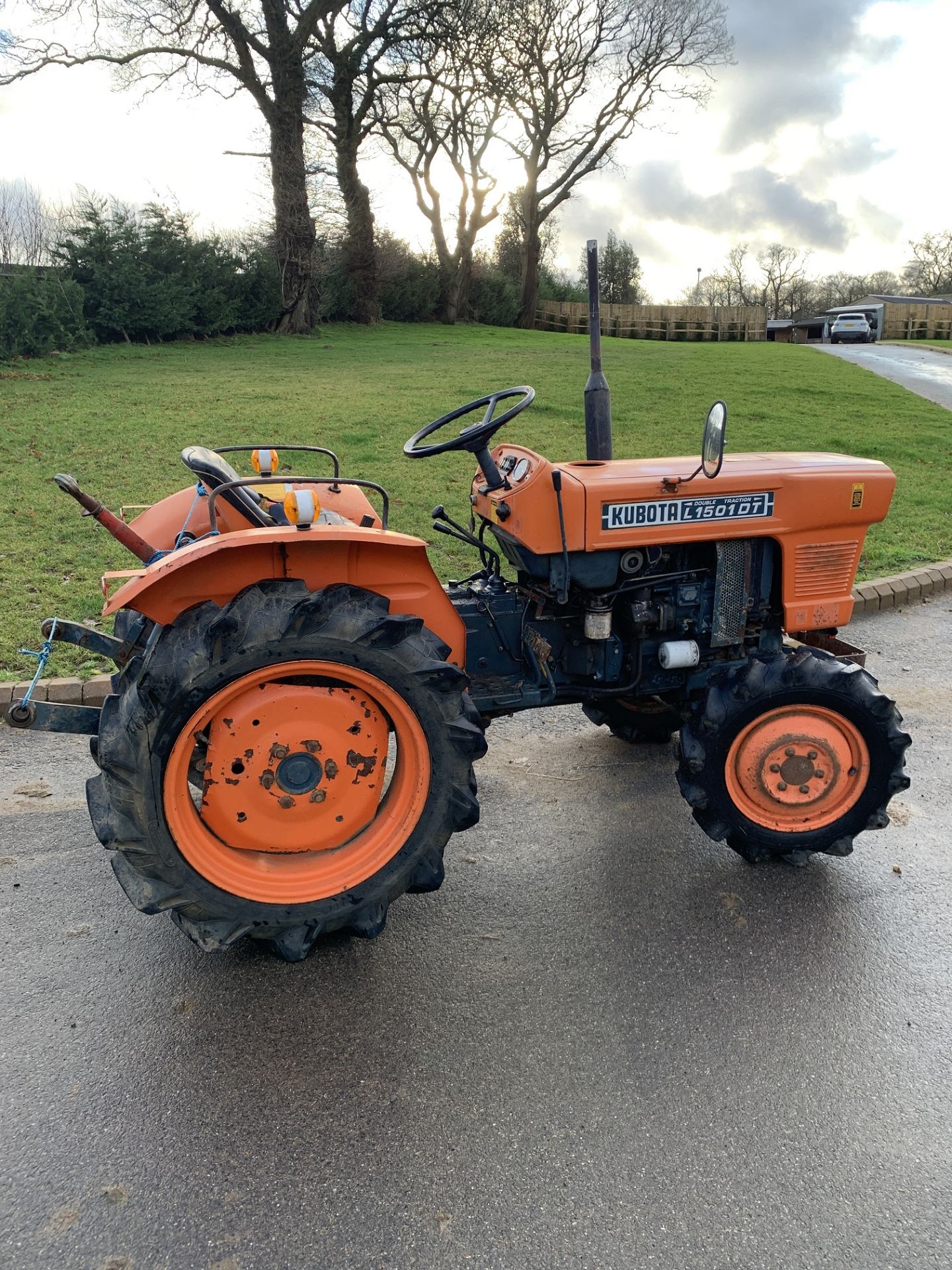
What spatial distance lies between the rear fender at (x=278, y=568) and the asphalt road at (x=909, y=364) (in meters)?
13.7

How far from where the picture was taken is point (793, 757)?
2.70 metres

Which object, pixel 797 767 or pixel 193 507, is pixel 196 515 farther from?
pixel 797 767

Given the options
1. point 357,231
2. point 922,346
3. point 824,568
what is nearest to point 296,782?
point 824,568

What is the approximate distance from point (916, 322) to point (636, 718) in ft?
126

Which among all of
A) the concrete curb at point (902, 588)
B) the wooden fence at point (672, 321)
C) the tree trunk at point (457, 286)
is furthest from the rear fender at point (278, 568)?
the wooden fence at point (672, 321)

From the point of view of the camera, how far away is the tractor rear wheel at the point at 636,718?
11.4 ft

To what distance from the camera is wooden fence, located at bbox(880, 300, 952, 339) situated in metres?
→ 34.4

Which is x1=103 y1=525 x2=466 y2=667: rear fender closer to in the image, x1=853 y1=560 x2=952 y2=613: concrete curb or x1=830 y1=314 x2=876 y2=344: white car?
x1=853 y1=560 x2=952 y2=613: concrete curb

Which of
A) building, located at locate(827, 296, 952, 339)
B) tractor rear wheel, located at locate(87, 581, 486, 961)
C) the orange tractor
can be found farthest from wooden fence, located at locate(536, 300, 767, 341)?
tractor rear wheel, located at locate(87, 581, 486, 961)

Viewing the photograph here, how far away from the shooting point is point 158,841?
2.09 m

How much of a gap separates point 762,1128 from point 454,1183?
670 millimetres

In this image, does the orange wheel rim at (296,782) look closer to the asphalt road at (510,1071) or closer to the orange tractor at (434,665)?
the orange tractor at (434,665)

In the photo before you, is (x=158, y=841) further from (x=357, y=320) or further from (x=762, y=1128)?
(x=357, y=320)

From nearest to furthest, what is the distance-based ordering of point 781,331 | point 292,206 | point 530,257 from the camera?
point 292,206, point 530,257, point 781,331
